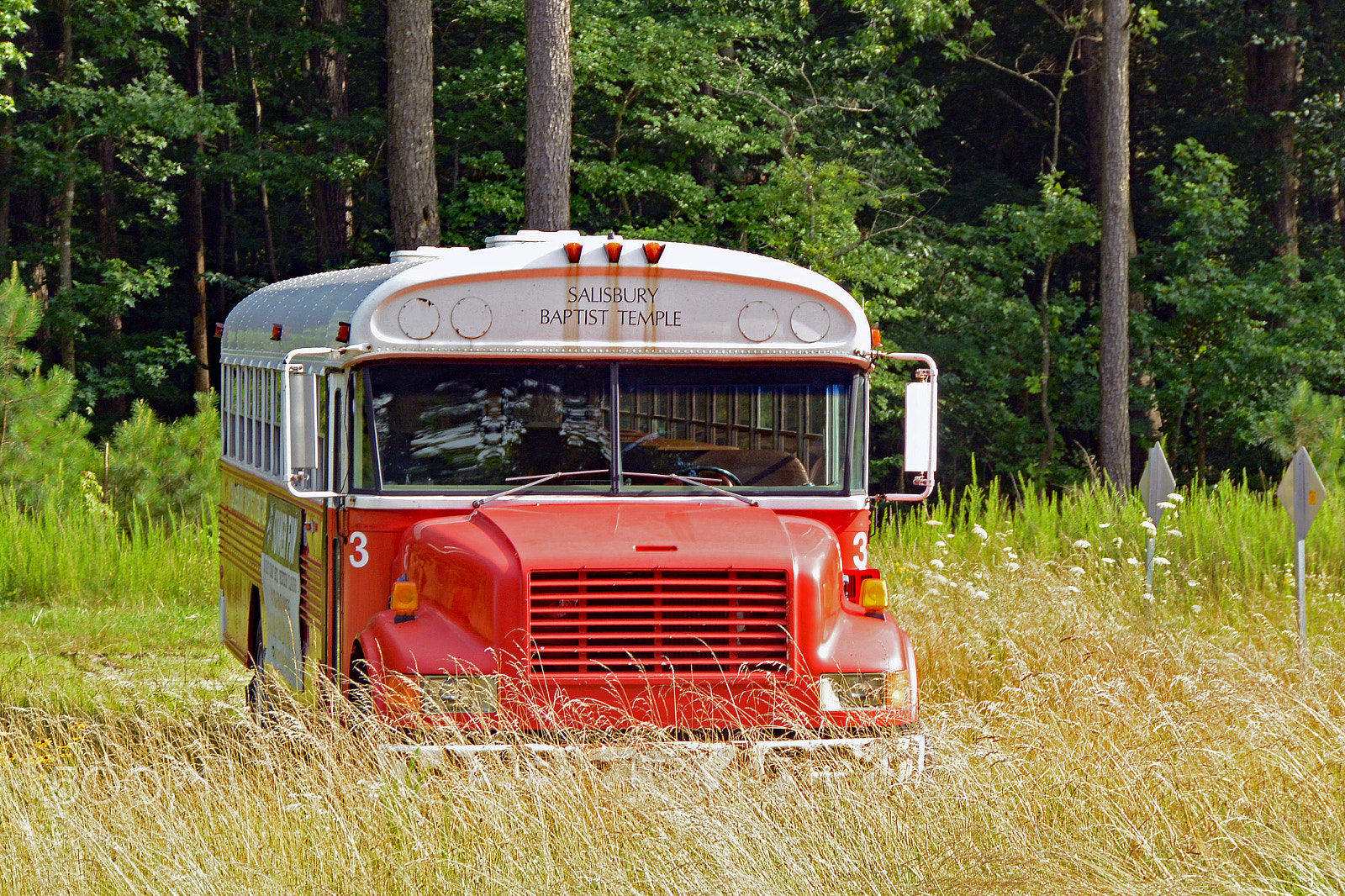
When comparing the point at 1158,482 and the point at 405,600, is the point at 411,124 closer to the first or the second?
the point at 1158,482

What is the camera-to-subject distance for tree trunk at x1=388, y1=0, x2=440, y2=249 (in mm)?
18359

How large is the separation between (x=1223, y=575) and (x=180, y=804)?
28.7 feet

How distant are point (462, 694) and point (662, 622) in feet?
2.48

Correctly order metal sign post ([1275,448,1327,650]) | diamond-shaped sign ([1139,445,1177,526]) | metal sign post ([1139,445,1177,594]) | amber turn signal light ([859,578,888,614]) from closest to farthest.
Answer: amber turn signal light ([859,578,888,614]), metal sign post ([1275,448,1327,650]), metal sign post ([1139,445,1177,594]), diamond-shaped sign ([1139,445,1177,526])

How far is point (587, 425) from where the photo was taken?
6352 mm

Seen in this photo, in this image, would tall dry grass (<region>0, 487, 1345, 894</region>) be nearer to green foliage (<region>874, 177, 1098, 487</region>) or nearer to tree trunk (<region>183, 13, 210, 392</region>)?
green foliage (<region>874, 177, 1098, 487</region>)

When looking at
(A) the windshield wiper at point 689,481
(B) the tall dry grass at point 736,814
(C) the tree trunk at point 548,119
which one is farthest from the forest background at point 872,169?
(B) the tall dry grass at point 736,814

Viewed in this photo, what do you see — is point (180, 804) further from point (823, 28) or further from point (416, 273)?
point (823, 28)

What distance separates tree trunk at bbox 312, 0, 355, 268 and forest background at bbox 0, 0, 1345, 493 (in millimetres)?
66

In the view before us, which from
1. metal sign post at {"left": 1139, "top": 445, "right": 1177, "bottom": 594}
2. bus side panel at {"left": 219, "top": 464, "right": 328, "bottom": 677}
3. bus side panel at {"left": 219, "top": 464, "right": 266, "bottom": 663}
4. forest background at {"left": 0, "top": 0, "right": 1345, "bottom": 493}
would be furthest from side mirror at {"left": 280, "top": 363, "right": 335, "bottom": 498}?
forest background at {"left": 0, "top": 0, "right": 1345, "bottom": 493}

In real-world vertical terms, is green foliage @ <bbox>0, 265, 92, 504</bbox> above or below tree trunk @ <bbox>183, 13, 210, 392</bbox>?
below

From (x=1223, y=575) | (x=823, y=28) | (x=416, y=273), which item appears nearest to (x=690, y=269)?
(x=416, y=273)

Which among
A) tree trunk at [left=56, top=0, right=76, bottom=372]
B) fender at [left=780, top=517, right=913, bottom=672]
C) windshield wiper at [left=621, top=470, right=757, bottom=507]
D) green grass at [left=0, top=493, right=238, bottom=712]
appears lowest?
green grass at [left=0, top=493, right=238, bottom=712]

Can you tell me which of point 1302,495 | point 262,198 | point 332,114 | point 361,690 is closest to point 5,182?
point 262,198
